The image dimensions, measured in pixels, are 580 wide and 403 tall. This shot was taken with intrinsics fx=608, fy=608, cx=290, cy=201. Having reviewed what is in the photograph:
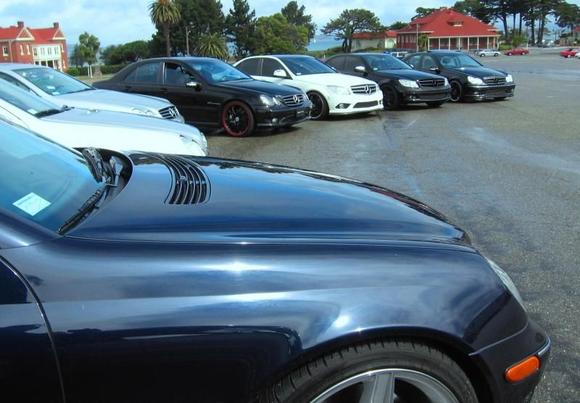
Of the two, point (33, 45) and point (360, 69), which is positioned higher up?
point (33, 45)

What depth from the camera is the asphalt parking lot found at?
3.82m

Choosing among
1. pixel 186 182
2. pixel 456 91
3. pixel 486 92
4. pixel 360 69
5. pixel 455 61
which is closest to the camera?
pixel 186 182

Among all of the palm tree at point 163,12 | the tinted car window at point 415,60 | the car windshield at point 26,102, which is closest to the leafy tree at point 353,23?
the palm tree at point 163,12

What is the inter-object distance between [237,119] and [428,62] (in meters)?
Answer: 9.08

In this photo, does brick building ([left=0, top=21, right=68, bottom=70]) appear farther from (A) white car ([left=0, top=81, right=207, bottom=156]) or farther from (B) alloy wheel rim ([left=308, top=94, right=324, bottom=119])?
(A) white car ([left=0, top=81, right=207, bottom=156])

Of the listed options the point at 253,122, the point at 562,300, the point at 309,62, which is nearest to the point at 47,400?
the point at 562,300

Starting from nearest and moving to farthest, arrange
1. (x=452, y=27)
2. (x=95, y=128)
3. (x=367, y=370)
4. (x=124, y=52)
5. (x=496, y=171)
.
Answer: (x=367, y=370) → (x=95, y=128) → (x=496, y=171) → (x=452, y=27) → (x=124, y=52)

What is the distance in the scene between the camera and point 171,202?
2.34 meters

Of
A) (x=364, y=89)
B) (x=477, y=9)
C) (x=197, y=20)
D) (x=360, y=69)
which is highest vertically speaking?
(x=477, y=9)

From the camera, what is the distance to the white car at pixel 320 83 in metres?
13.3

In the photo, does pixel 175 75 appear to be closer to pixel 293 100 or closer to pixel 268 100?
pixel 268 100

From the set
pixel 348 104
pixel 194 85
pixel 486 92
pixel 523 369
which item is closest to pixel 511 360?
pixel 523 369

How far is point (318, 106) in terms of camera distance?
13.5 m

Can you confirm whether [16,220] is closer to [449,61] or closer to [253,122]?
[253,122]
